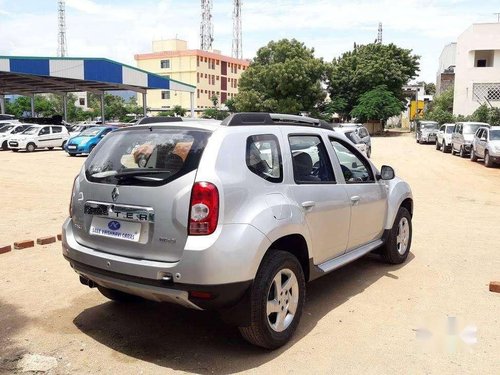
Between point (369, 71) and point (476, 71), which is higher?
point (369, 71)

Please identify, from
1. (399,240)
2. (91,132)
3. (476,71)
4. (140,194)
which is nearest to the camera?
(140,194)

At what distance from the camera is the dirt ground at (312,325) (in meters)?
3.66

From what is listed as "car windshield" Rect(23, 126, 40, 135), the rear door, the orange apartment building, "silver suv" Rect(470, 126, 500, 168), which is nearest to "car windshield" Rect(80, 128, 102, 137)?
"car windshield" Rect(23, 126, 40, 135)

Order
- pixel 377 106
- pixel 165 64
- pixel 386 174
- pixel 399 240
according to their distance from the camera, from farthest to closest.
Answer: pixel 165 64 < pixel 377 106 < pixel 399 240 < pixel 386 174

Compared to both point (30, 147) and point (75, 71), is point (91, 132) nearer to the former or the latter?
point (30, 147)

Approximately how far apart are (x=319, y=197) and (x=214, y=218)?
1300 mm

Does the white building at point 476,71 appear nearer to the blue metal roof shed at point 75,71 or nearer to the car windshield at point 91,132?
the blue metal roof shed at point 75,71

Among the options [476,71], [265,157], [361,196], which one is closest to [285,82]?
[476,71]

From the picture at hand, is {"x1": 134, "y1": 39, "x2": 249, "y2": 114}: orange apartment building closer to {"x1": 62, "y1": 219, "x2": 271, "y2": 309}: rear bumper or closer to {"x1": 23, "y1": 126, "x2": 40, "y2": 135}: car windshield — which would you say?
{"x1": 23, "y1": 126, "x2": 40, "y2": 135}: car windshield

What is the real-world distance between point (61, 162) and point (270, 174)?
1932 cm

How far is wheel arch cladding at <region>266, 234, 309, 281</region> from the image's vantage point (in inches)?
157

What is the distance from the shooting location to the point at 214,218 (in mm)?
3418

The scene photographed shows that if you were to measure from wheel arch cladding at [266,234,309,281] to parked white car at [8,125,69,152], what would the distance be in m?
26.7

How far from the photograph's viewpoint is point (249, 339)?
3.72m
